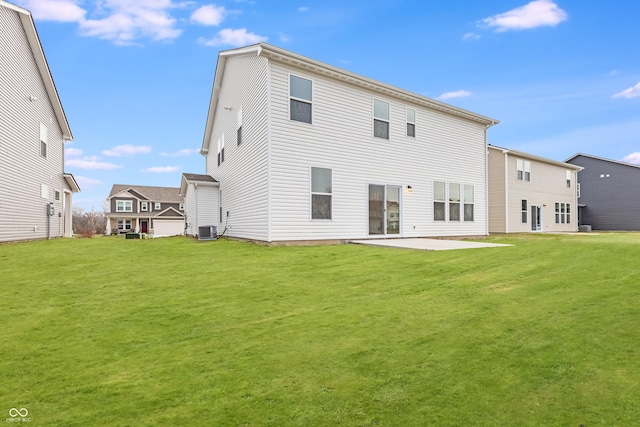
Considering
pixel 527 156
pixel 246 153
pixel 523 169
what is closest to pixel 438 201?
pixel 246 153

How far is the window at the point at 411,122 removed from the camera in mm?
15234

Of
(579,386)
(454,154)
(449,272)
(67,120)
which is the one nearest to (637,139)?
(454,154)

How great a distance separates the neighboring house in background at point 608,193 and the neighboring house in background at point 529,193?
4525 millimetres

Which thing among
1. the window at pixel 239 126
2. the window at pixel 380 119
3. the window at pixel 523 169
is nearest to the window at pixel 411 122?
the window at pixel 380 119

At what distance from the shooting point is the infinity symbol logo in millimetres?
2822

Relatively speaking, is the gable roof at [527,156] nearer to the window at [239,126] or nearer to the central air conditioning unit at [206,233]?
the window at [239,126]

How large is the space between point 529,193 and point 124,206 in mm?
47255

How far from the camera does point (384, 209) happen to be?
1423cm

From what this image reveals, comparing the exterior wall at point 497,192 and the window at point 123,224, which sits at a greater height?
the exterior wall at point 497,192

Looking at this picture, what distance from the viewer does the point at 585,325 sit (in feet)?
14.5

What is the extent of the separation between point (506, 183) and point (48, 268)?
24.6 m

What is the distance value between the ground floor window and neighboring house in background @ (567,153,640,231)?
17.2 ft

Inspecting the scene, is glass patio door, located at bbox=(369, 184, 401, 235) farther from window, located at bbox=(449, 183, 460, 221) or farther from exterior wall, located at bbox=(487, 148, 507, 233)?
exterior wall, located at bbox=(487, 148, 507, 233)

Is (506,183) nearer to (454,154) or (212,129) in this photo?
(454,154)
